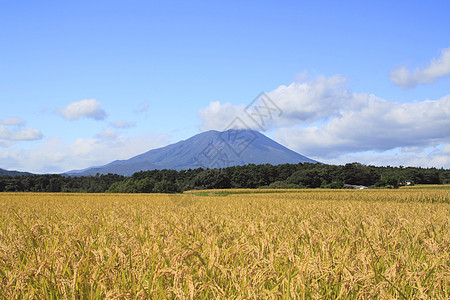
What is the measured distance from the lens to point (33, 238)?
5.11 metres

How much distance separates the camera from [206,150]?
47.7ft

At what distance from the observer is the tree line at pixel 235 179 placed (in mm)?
81944

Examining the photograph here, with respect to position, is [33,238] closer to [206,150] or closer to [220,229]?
[220,229]

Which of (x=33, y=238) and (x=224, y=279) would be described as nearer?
(x=224, y=279)

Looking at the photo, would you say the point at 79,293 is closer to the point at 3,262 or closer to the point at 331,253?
the point at 3,262

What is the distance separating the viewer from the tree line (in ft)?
269

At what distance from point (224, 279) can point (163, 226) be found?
3.06 m

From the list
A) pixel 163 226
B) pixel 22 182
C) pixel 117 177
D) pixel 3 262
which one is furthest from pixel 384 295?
pixel 117 177

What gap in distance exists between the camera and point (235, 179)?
3780 inches

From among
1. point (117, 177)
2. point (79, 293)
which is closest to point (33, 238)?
point (79, 293)

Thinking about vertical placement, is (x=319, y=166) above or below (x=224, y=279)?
above

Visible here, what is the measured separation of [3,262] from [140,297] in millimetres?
2028

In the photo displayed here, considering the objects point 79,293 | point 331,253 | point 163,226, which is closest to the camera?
point 79,293

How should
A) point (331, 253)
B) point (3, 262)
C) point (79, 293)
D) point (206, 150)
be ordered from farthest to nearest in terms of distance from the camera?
1. point (206, 150)
2. point (331, 253)
3. point (3, 262)
4. point (79, 293)
